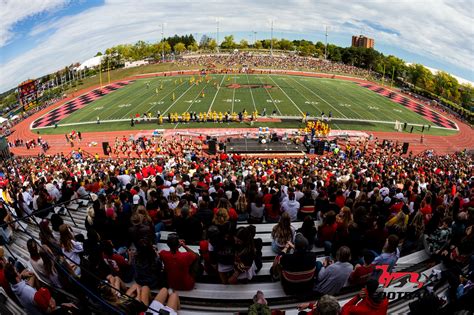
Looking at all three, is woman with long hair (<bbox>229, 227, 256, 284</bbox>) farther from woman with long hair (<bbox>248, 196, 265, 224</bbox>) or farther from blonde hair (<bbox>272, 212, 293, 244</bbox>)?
woman with long hair (<bbox>248, 196, 265, 224</bbox>)

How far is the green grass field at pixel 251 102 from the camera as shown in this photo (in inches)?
1646

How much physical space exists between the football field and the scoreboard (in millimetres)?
19256

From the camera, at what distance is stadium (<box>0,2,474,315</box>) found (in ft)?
14.3

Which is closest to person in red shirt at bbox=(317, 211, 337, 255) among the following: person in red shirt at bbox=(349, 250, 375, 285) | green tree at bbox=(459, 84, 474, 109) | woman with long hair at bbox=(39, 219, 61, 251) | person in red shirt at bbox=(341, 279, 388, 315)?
person in red shirt at bbox=(349, 250, 375, 285)

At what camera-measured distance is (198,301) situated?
4.52m

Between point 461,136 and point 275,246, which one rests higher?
point 275,246

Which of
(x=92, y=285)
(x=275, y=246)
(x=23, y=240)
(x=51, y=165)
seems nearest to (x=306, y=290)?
(x=275, y=246)

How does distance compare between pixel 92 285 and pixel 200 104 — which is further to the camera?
pixel 200 104

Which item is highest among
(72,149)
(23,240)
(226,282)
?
(226,282)

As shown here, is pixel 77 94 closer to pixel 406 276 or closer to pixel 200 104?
pixel 200 104

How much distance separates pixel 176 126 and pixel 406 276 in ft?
110

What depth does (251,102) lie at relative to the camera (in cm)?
4594

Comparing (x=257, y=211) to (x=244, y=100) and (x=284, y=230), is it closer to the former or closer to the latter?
(x=284, y=230)

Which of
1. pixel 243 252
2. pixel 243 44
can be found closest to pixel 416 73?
pixel 243 44
